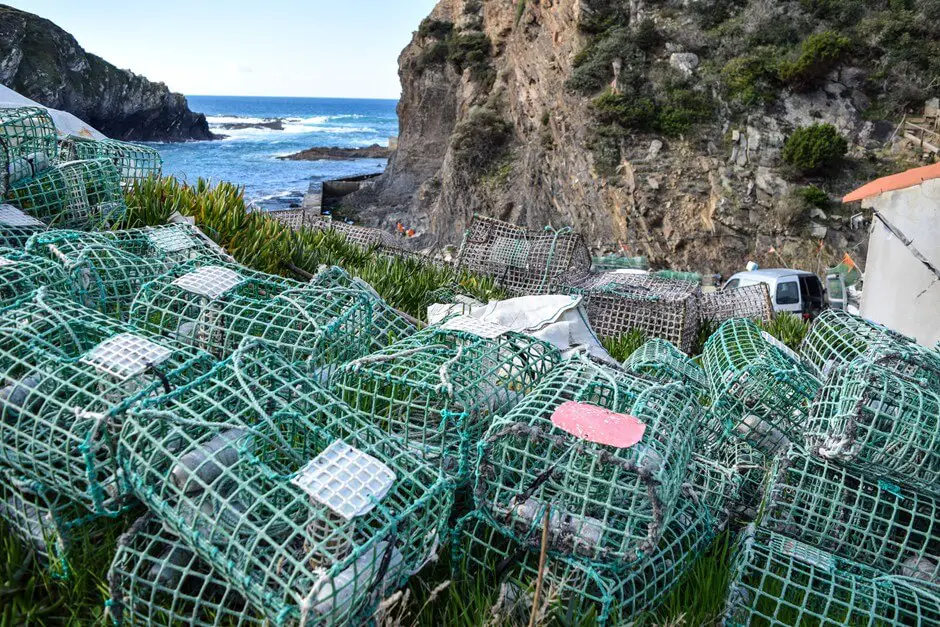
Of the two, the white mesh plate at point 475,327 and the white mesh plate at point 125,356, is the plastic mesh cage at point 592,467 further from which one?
the white mesh plate at point 125,356

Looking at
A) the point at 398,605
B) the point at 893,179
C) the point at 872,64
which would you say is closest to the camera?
the point at 398,605

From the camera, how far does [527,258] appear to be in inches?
278

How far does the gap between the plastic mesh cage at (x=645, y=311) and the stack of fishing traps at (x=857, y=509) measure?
3.11 m

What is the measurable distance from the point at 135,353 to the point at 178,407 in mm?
347

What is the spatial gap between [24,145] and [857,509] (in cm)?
491

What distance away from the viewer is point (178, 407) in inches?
81.0

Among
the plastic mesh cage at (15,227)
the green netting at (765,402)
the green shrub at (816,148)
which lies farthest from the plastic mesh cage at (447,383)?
the green shrub at (816,148)

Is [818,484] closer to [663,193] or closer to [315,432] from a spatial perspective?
[315,432]

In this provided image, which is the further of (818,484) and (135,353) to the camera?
(818,484)

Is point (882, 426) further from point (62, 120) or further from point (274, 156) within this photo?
point (274, 156)

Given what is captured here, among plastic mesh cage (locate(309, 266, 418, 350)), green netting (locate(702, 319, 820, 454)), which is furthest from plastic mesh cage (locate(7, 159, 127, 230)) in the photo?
green netting (locate(702, 319, 820, 454))

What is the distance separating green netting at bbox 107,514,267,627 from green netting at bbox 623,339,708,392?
192 centimetres

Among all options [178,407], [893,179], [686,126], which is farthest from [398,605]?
[686,126]

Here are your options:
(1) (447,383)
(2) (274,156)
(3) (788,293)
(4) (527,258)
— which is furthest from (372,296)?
(2) (274,156)
